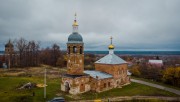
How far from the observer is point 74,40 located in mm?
31859

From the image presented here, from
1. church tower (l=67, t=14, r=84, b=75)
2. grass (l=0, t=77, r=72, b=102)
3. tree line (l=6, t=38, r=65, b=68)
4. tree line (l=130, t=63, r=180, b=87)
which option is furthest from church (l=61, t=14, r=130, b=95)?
tree line (l=6, t=38, r=65, b=68)

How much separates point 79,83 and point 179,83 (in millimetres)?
20534

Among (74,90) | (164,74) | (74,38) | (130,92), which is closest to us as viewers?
(74,90)

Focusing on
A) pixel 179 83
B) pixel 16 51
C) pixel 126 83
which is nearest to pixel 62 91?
pixel 126 83

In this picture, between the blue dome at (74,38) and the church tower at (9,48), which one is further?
the church tower at (9,48)

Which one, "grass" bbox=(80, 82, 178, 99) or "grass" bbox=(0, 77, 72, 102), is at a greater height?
"grass" bbox=(0, 77, 72, 102)

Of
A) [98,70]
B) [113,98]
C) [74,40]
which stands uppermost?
[74,40]

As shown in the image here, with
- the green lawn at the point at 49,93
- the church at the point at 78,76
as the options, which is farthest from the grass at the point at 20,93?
the church at the point at 78,76

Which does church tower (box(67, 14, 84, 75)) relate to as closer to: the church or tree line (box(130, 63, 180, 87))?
the church

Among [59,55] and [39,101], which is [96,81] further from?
[59,55]

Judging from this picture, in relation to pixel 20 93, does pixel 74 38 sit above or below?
above

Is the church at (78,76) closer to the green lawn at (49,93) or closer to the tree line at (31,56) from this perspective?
the green lawn at (49,93)

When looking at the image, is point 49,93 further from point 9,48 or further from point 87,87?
point 9,48

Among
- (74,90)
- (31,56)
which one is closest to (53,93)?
(74,90)
